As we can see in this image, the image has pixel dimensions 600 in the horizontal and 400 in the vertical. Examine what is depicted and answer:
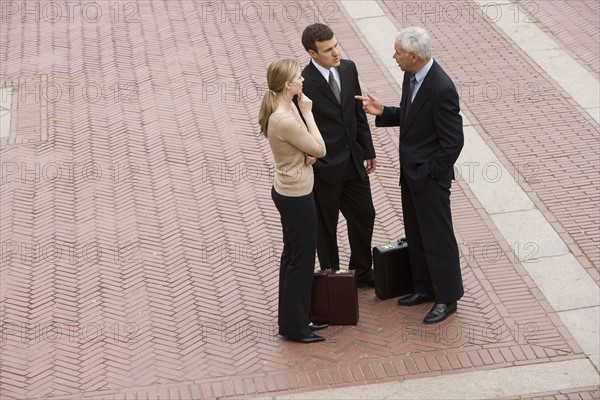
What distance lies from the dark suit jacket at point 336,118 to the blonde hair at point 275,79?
1.86 feet

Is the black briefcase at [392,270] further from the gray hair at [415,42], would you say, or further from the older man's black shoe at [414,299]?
the gray hair at [415,42]

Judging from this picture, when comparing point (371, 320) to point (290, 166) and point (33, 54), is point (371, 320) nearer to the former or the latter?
point (290, 166)

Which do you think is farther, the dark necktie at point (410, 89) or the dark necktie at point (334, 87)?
the dark necktie at point (334, 87)

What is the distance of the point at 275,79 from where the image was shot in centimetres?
730

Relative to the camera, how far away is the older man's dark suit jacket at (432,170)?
7668mm

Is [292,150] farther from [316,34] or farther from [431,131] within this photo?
[431,131]

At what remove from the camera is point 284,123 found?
7246mm

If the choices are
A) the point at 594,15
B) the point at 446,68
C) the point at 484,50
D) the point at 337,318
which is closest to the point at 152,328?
the point at 337,318

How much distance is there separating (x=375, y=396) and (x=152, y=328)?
6.59 feet

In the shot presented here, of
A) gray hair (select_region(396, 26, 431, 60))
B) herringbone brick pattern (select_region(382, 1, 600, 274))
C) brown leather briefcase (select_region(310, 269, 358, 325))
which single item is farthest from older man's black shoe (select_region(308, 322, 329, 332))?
herringbone brick pattern (select_region(382, 1, 600, 274))

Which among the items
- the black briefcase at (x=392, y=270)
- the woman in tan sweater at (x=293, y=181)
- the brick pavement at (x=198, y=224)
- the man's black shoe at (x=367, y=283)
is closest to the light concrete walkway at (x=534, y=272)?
the brick pavement at (x=198, y=224)

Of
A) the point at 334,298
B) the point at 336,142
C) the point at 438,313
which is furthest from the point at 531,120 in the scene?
the point at 334,298

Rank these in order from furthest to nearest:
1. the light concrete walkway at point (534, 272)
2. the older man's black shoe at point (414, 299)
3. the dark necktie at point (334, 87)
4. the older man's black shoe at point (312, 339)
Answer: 1. the older man's black shoe at point (414, 299)
2. the older man's black shoe at point (312, 339)
3. the dark necktie at point (334, 87)
4. the light concrete walkway at point (534, 272)

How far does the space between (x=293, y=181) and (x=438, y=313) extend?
176cm
